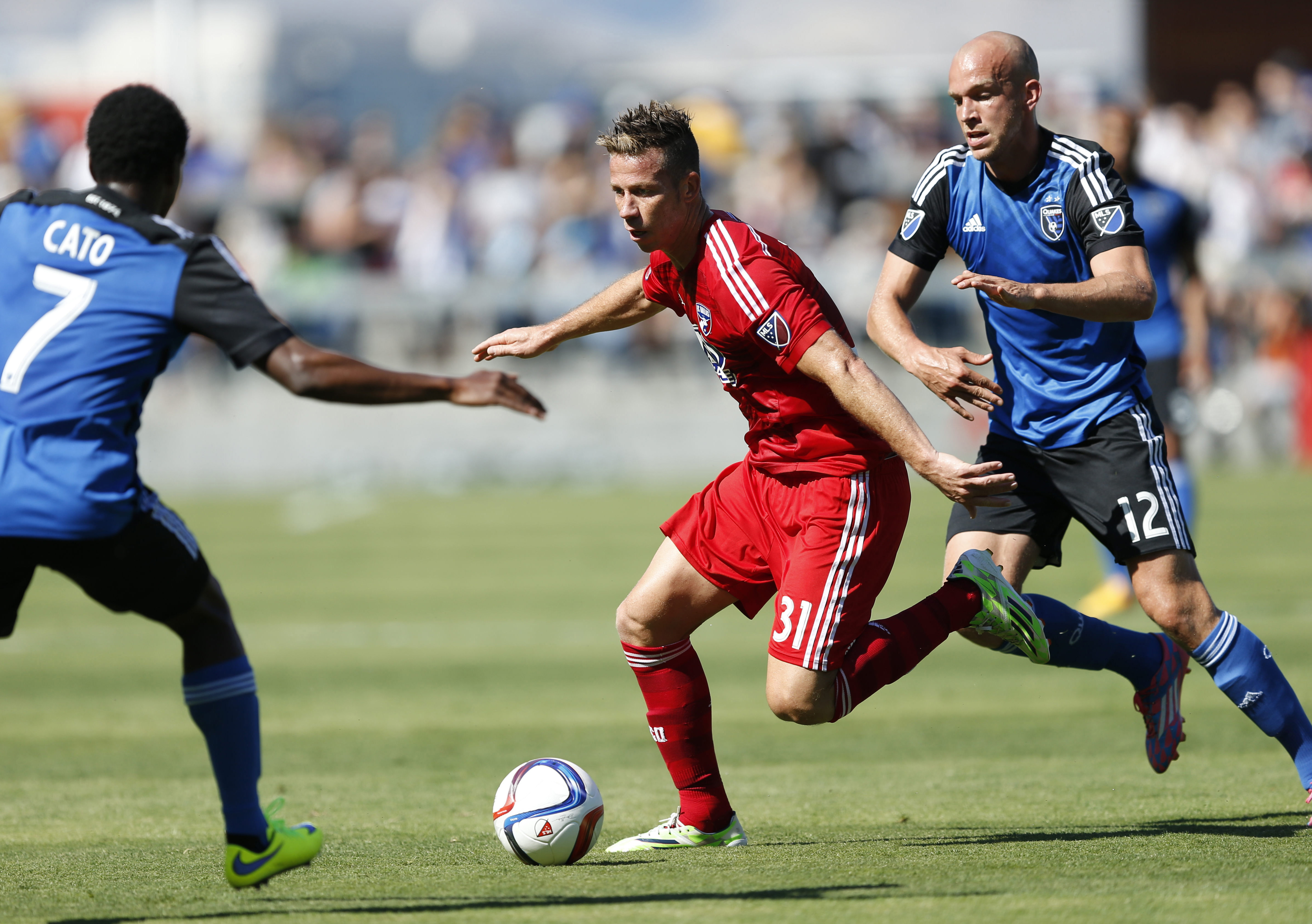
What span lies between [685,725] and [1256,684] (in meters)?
1.97

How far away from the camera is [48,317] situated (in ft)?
14.5

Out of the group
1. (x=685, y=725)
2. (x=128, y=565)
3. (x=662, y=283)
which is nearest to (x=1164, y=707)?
(x=685, y=725)

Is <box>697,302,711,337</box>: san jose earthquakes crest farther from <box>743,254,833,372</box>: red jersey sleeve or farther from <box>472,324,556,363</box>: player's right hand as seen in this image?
<box>472,324,556,363</box>: player's right hand

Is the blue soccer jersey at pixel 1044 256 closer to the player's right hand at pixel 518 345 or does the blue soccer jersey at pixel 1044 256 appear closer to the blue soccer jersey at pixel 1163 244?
the player's right hand at pixel 518 345

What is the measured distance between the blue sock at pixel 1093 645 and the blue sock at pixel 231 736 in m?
2.68

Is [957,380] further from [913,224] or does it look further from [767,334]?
[913,224]

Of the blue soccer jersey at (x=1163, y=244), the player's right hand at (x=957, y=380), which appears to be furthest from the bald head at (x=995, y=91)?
the blue soccer jersey at (x=1163, y=244)

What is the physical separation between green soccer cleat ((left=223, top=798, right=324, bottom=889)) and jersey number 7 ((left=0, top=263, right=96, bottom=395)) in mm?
1428

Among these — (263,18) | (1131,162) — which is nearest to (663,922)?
(1131,162)

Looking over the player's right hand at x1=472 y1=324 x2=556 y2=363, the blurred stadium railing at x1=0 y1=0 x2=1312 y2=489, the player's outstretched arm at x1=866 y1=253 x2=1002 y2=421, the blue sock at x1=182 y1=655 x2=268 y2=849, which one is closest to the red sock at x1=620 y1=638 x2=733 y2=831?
the player's right hand at x1=472 y1=324 x2=556 y2=363

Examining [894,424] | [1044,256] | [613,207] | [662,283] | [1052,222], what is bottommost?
[613,207]

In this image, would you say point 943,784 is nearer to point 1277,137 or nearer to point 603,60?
point 1277,137

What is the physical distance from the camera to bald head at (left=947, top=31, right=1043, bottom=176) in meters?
5.38

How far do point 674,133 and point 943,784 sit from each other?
298 cm
